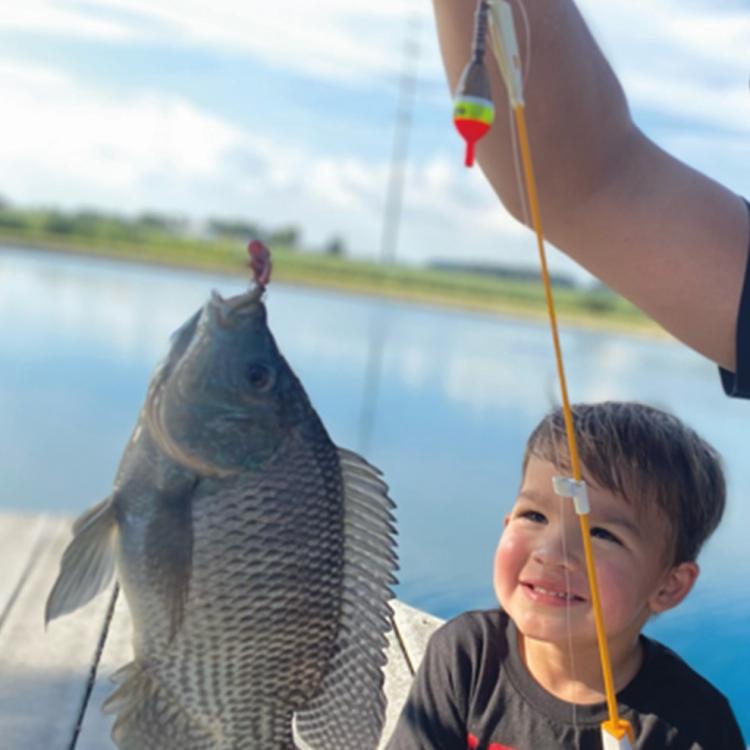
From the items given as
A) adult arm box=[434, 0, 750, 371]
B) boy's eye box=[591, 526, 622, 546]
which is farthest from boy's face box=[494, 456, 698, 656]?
adult arm box=[434, 0, 750, 371]

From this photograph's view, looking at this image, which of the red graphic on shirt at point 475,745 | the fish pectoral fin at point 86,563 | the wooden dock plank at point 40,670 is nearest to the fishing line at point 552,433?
the red graphic on shirt at point 475,745

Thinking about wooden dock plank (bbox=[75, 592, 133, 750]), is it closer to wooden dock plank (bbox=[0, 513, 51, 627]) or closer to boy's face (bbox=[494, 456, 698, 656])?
wooden dock plank (bbox=[0, 513, 51, 627])

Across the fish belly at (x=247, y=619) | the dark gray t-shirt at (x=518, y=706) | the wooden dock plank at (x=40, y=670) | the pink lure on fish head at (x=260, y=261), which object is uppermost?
the pink lure on fish head at (x=260, y=261)

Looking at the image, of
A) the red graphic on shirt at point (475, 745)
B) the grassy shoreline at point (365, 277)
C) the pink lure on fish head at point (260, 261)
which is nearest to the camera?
the pink lure on fish head at point (260, 261)

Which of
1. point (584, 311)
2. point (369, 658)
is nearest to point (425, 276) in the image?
point (584, 311)

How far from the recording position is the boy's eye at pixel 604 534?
61.6 inches

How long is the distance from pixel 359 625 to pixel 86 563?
25 centimetres

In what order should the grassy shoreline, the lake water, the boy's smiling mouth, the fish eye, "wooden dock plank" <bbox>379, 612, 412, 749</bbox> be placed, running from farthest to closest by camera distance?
the lake water → "wooden dock plank" <bbox>379, 612, 412, 749</bbox> → the grassy shoreline → the boy's smiling mouth → the fish eye

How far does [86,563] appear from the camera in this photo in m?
0.91

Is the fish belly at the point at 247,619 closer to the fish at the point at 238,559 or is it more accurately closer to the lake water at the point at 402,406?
the fish at the point at 238,559

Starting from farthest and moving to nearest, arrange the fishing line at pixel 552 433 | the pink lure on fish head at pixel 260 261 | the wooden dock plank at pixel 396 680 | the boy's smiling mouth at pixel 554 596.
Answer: the wooden dock plank at pixel 396 680
the boy's smiling mouth at pixel 554 596
the fishing line at pixel 552 433
the pink lure on fish head at pixel 260 261

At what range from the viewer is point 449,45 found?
45.3 inches

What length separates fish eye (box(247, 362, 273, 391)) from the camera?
0.98 m

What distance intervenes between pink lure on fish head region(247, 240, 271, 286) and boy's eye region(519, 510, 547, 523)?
29.9 inches
